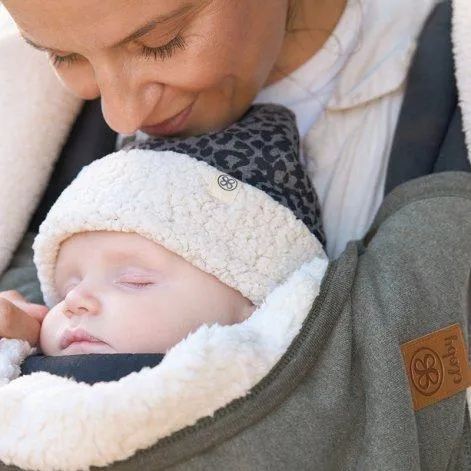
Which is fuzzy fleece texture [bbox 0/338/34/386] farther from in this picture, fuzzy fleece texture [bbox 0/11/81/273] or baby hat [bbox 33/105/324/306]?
fuzzy fleece texture [bbox 0/11/81/273]

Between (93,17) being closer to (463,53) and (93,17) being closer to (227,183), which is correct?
(227,183)

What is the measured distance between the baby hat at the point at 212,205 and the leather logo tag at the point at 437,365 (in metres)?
0.20

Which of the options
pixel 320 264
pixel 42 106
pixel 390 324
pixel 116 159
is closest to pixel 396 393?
pixel 390 324

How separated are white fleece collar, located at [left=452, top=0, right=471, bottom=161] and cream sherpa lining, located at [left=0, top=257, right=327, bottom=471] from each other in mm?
539

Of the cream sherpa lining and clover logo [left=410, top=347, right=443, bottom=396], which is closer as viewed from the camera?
the cream sherpa lining

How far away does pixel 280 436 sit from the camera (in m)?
0.89

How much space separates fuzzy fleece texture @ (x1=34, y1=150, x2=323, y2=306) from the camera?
3.37ft

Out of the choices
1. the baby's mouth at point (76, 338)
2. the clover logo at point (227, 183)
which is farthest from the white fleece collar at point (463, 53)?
the baby's mouth at point (76, 338)

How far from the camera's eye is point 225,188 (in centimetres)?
108

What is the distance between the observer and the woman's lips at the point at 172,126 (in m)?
1.17

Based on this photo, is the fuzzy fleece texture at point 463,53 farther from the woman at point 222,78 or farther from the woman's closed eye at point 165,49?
the woman's closed eye at point 165,49

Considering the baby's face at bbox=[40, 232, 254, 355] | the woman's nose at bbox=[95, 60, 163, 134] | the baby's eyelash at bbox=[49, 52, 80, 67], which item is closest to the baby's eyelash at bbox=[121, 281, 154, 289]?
the baby's face at bbox=[40, 232, 254, 355]

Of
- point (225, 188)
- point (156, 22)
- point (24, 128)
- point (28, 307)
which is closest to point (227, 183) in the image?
point (225, 188)

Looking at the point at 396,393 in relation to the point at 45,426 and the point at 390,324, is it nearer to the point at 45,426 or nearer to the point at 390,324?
the point at 390,324
